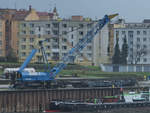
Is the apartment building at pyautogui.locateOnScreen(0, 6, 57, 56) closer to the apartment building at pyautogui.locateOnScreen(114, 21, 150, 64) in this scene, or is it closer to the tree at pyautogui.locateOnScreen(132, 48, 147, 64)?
the apartment building at pyautogui.locateOnScreen(114, 21, 150, 64)

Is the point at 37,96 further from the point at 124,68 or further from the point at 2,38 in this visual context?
the point at 2,38

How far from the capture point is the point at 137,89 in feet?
200

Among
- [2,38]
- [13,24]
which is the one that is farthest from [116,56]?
[2,38]

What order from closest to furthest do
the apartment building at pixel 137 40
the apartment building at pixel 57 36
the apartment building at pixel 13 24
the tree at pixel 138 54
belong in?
the apartment building at pixel 57 36 < the apartment building at pixel 13 24 < the tree at pixel 138 54 < the apartment building at pixel 137 40

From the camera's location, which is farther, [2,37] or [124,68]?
[2,37]

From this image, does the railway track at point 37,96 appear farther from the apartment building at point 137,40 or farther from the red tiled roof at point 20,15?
the apartment building at point 137,40

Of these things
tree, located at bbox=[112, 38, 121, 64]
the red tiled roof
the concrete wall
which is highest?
the red tiled roof

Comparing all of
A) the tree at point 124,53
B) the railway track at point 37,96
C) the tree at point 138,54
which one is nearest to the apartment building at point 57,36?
the tree at point 124,53

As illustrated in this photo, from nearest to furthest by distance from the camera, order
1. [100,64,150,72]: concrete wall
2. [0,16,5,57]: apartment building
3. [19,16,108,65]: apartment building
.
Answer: [100,64,150,72]: concrete wall
[19,16,108,65]: apartment building
[0,16,5,57]: apartment building

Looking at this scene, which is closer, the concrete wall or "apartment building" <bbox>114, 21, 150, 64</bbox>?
the concrete wall

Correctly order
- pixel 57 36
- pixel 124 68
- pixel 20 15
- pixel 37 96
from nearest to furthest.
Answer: pixel 37 96 → pixel 124 68 → pixel 57 36 → pixel 20 15

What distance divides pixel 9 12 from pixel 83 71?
29.8 metres

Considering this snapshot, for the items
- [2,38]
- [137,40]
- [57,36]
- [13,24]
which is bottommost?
[137,40]

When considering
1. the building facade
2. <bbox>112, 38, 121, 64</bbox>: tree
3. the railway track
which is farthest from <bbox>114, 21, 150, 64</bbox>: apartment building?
the railway track
